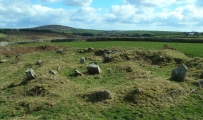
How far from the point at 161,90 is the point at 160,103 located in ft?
4.09

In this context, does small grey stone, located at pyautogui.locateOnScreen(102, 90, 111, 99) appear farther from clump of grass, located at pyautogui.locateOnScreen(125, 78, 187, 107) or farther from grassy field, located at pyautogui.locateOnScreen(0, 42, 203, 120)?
clump of grass, located at pyautogui.locateOnScreen(125, 78, 187, 107)

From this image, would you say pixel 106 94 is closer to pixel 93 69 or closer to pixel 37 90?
pixel 37 90

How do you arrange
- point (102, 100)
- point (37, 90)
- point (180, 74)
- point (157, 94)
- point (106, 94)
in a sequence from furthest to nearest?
1. point (180, 74)
2. point (37, 90)
3. point (157, 94)
4. point (106, 94)
5. point (102, 100)

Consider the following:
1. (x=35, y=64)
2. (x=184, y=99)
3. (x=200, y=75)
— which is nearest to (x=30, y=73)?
(x=35, y=64)

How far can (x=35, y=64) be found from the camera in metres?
26.4

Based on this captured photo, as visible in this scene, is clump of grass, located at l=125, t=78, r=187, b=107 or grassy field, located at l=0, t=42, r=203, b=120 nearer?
grassy field, located at l=0, t=42, r=203, b=120

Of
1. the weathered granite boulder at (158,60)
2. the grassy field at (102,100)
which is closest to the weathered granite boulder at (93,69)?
the grassy field at (102,100)

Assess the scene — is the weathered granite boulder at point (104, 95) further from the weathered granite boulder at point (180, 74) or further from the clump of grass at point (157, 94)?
the weathered granite boulder at point (180, 74)

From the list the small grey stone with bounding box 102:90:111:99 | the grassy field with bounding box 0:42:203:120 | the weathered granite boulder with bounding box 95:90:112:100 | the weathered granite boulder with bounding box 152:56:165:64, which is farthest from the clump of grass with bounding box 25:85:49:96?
the weathered granite boulder with bounding box 152:56:165:64

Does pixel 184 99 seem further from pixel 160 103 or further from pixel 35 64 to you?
pixel 35 64

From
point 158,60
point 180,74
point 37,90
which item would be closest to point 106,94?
point 37,90

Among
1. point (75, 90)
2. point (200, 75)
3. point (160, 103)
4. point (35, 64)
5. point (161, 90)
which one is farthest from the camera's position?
point (35, 64)

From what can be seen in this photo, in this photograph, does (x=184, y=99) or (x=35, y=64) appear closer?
(x=184, y=99)

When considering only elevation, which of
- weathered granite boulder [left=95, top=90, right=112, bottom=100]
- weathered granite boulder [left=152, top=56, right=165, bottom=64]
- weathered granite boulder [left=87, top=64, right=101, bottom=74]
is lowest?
weathered granite boulder [left=95, top=90, right=112, bottom=100]
